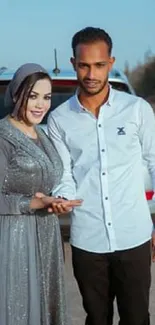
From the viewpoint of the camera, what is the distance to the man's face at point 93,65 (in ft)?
11.3

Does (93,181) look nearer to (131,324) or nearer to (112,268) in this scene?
(112,268)

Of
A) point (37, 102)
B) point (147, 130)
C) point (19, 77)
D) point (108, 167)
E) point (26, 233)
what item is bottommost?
point (26, 233)

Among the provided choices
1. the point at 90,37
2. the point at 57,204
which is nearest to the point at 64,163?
the point at 57,204

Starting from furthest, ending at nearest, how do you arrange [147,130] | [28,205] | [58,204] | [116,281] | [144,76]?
[144,76] → [116,281] → [147,130] → [28,205] → [58,204]

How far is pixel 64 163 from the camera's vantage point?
3627mm

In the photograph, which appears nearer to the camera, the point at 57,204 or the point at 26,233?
the point at 57,204

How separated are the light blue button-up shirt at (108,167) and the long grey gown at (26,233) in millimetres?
101

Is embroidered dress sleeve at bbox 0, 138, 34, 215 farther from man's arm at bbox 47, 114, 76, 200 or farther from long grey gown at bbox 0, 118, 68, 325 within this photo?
man's arm at bbox 47, 114, 76, 200

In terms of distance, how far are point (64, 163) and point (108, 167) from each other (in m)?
0.23

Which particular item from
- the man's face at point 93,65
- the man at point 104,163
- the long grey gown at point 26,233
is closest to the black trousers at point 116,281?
the man at point 104,163

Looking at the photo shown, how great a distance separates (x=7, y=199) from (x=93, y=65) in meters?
0.75

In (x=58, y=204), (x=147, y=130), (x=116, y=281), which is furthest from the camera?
(x=116, y=281)

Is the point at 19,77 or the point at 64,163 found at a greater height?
the point at 19,77

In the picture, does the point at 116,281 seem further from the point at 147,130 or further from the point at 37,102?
the point at 37,102
